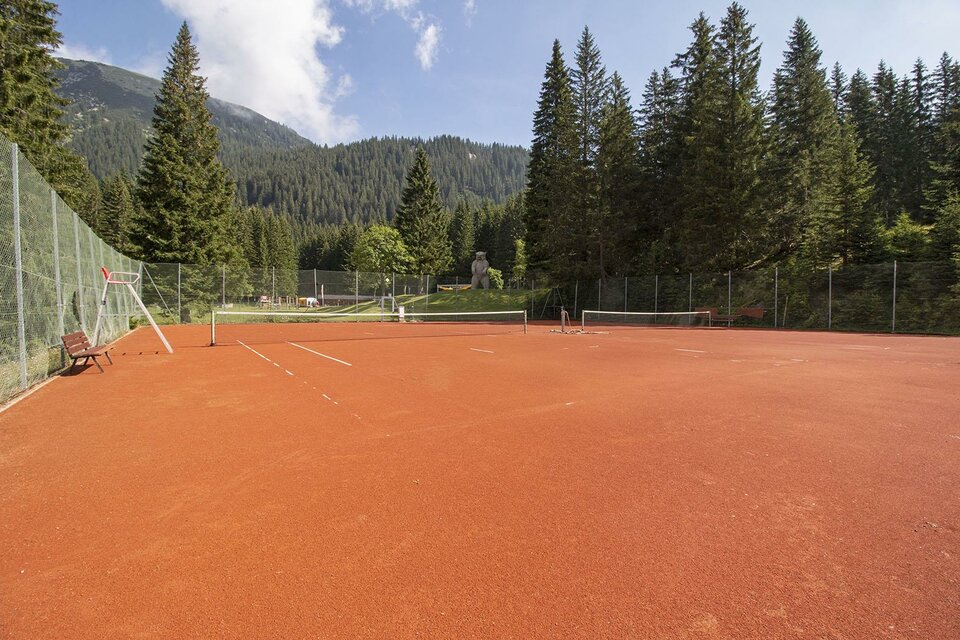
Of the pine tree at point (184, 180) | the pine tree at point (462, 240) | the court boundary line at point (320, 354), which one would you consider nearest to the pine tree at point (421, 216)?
the pine tree at point (184, 180)

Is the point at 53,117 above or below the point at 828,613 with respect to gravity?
above

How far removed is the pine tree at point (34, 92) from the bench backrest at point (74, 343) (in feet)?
47.0

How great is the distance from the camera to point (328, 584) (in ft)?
8.41

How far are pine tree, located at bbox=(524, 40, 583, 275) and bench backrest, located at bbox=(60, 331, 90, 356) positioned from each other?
3084 cm

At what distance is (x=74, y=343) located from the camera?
29.5ft

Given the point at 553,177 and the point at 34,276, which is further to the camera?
the point at 553,177

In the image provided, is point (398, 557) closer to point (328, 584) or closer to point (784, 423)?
point (328, 584)

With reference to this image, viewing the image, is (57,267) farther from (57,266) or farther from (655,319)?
(655,319)

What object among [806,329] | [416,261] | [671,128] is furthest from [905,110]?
[416,261]

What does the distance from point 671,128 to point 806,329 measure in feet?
67.6

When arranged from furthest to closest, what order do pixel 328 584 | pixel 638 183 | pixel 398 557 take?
pixel 638 183
pixel 398 557
pixel 328 584

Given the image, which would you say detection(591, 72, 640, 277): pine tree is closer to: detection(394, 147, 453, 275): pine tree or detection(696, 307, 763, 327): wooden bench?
detection(696, 307, 763, 327): wooden bench

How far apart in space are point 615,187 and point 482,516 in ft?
118

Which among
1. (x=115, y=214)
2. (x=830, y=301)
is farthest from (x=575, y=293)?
(x=115, y=214)
